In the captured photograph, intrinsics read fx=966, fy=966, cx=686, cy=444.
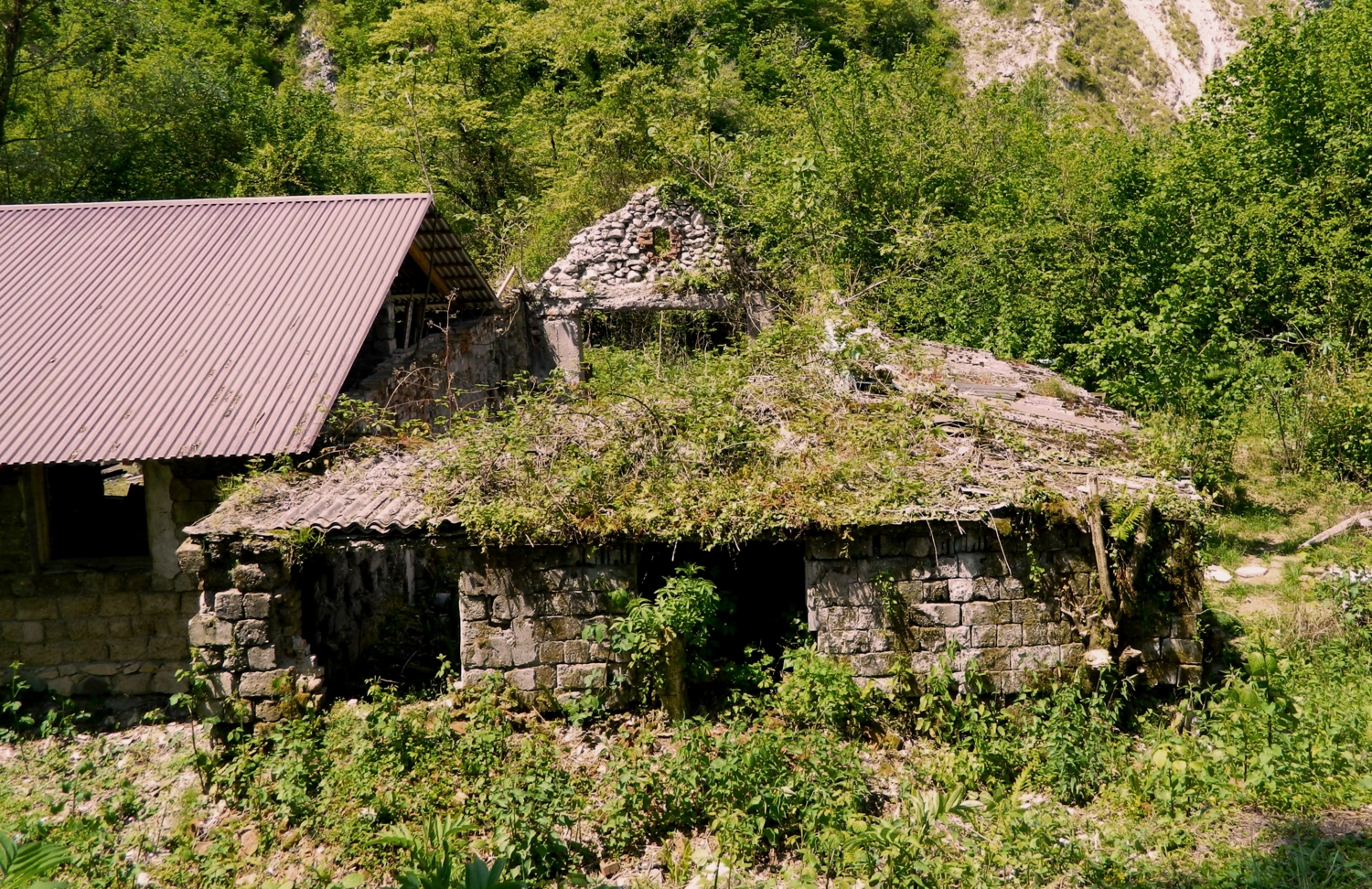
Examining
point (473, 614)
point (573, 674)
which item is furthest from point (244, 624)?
point (573, 674)

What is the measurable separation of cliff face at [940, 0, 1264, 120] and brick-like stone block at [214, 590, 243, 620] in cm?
3747

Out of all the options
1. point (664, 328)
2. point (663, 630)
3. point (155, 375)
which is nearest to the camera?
point (663, 630)

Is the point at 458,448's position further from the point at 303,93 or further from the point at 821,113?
the point at 303,93

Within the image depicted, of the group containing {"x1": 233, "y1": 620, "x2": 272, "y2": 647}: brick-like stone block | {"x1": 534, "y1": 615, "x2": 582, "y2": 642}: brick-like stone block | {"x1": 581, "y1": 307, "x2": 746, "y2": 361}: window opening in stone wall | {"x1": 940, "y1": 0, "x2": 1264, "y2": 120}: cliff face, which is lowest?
{"x1": 534, "y1": 615, "x2": 582, "y2": 642}: brick-like stone block

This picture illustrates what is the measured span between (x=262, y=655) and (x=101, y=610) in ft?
8.59

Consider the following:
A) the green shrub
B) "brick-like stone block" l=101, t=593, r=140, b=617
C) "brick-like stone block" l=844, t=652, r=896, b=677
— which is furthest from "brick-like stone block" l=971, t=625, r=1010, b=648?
"brick-like stone block" l=101, t=593, r=140, b=617

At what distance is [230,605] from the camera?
22.6ft

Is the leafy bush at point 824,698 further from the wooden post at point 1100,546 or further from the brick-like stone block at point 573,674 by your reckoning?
the wooden post at point 1100,546

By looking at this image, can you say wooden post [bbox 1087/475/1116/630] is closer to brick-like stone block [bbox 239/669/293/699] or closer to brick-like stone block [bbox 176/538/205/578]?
brick-like stone block [bbox 239/669/293/699]

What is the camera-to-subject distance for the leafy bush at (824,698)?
21.7 feet

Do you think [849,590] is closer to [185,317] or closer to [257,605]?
[257,605]

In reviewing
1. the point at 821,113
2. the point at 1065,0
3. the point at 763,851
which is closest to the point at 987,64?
the point at 1065,0

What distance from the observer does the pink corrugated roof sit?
26.5 feet

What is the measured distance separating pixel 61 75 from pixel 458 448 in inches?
932
